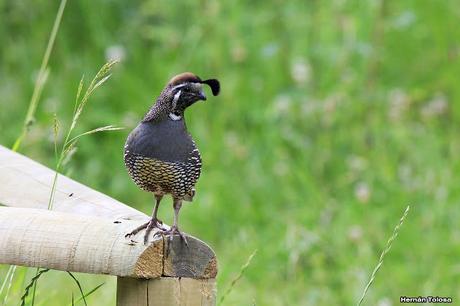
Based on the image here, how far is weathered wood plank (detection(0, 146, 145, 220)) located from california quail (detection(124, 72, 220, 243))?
13cm

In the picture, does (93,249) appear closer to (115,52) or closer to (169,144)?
(169,144)

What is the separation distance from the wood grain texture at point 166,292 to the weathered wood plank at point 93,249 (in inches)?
0.7

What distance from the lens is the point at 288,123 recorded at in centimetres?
613

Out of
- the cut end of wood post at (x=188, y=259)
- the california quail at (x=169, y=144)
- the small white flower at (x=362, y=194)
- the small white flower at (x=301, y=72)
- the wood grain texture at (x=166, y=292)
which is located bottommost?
the wood grain texture at (x=166, y=292)

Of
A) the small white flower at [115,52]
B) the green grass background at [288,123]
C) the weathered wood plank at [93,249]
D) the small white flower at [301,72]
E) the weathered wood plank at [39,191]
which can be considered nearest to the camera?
the weathered wood plank at [93,249]

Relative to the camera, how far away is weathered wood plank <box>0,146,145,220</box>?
8.50ft

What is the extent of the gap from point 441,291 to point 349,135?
1.51 meters

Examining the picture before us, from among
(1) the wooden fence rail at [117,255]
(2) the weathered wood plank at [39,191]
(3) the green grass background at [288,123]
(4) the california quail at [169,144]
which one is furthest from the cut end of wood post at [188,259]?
(3) the green grass background at [288,123]

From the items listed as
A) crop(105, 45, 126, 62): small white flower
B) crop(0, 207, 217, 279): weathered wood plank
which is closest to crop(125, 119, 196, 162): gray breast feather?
crop(0, 207, 217, 279): weathered wood plank

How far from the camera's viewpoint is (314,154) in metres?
5.99

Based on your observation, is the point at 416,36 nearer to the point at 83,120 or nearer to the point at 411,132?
the point at 411,132

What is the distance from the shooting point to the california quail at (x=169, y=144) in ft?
8.05

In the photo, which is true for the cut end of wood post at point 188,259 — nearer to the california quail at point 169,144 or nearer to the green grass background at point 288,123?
the california quail at point 169,144

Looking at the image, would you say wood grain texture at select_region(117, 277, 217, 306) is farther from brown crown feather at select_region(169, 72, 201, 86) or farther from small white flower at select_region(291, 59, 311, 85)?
small white flower at select_region(291, 59, 311, 85)
